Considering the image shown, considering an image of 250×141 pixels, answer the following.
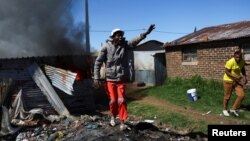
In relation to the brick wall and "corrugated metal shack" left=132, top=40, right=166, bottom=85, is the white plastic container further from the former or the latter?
"corrugated metal shack" left=132, top=40, right=166, bottom=85

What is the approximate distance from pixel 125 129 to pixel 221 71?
8975 millimetres

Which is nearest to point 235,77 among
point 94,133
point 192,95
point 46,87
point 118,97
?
point 192,95

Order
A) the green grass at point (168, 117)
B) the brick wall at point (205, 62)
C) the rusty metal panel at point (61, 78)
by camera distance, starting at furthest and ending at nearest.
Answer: the brick wall at point (205, 62), the rusty metal panel at point (61, 78), the green grass at point (168, 117)

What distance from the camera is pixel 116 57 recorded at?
23.1ft

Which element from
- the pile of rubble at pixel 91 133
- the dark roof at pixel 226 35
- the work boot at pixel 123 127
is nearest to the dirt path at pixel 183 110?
the pile of rubble at pixel 91 133

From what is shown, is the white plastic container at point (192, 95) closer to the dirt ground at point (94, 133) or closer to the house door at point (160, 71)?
the dirt ground at point (94, 133)

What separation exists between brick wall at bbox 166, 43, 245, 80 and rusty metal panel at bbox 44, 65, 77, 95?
740 centimetres

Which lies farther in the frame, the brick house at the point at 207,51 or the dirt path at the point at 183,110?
the brick house at the point at 207,51

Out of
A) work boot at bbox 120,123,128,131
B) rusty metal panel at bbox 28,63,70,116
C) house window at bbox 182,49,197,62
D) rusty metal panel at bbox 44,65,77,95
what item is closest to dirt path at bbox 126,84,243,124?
work boot at bbox 120,123,128,131

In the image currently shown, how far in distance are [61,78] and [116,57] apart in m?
3.63

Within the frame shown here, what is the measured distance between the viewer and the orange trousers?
23.0ft

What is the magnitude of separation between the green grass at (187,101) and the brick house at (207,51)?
0.47 m

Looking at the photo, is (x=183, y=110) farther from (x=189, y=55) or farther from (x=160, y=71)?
(x=160, y=71)

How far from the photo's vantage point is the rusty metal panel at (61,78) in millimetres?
9898
